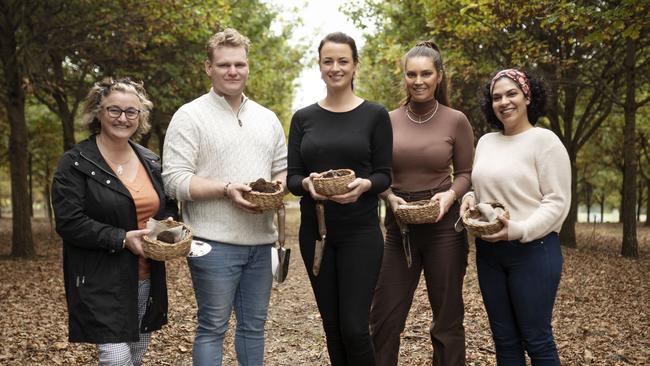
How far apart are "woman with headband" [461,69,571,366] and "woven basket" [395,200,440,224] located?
0.20m

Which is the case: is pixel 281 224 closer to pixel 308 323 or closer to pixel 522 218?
pixel 522 218

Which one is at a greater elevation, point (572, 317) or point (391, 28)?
point (391, 28)

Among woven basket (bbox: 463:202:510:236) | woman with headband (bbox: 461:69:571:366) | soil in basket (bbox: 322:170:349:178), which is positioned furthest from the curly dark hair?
soil in basket (bbox: 322:170:349:178)

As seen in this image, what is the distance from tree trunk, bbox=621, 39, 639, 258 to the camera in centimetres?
1188

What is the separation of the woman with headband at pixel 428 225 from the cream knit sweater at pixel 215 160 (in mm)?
979

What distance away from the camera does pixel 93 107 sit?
3.58 metres

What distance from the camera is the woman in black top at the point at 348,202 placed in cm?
363

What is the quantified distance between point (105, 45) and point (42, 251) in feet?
19.0

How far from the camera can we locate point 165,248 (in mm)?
3238

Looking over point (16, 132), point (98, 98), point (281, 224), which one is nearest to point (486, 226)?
point (281, 224)

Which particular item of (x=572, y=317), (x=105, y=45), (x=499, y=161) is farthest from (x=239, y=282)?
(x=105, y=45)

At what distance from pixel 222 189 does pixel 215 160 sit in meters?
0.25

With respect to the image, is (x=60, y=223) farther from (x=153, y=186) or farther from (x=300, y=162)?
(x=300, y=162)

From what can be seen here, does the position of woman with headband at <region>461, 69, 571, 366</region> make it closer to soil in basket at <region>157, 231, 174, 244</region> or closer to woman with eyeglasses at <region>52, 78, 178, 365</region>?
soil in basket at <region>157, 231, 174, 244</region>
